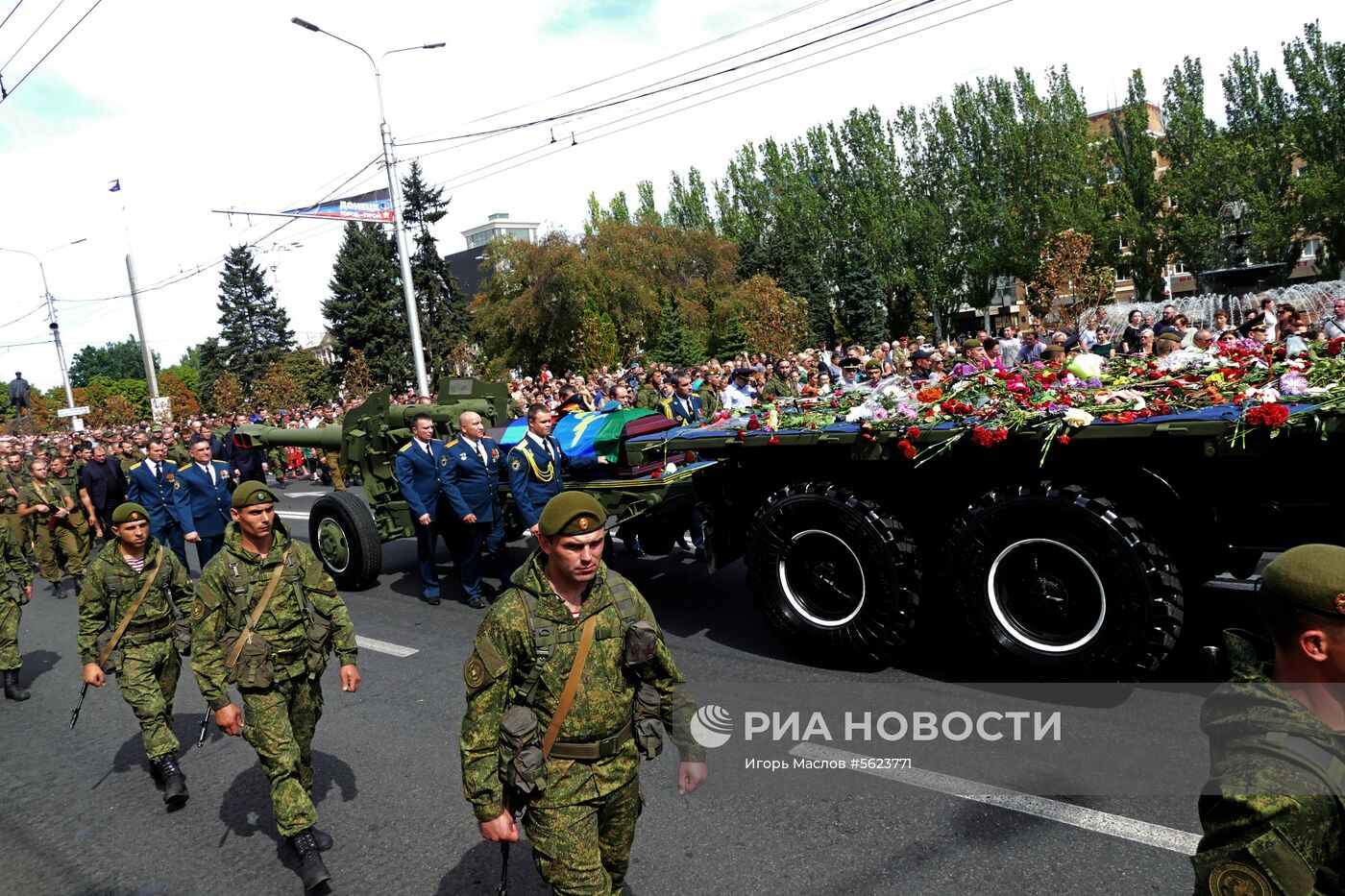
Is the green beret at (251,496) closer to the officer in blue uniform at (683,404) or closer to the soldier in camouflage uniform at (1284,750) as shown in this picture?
the soldier in camouflage uniform at (1284,750)

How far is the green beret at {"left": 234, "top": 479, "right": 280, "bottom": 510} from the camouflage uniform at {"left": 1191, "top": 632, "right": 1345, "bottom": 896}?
4.04 m

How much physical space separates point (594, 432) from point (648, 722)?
17.6 ft

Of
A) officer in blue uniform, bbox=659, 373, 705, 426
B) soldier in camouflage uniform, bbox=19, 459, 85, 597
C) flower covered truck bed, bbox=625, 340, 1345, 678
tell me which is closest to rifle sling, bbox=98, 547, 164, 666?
flower covered truck bed, bbox=625, 340, 1345, 678

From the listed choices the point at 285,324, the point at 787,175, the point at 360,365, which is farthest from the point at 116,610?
the point at 285,324

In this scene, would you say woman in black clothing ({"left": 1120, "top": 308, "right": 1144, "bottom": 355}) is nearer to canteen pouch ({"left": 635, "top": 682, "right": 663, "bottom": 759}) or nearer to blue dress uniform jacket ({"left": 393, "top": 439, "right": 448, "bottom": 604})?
blue dress uniform jacket ({"left": 393, "top": 439, "right": 448, "bottom": 604})

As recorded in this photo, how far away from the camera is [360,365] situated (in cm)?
4388

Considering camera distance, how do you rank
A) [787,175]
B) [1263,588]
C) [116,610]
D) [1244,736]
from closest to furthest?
1. [1244,736]
2. [1263,588]
3. [116,610]
4. [787,175]

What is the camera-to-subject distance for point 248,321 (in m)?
72.8

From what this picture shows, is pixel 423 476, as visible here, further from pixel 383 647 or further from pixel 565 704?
pixel 565 704

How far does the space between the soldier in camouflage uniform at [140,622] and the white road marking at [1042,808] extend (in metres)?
3.66

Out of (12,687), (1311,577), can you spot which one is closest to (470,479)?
(12,687)

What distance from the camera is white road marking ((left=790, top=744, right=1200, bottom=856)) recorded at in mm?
4012

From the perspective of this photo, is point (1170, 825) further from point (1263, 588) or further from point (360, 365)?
point (360, 365)

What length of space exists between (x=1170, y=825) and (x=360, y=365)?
43.2 meters
